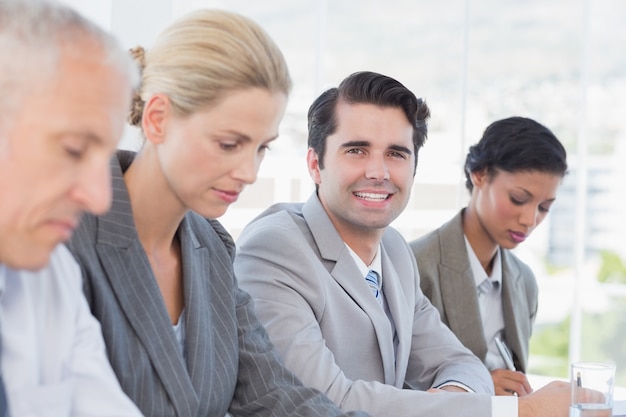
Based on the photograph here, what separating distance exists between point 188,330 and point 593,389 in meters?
0.84

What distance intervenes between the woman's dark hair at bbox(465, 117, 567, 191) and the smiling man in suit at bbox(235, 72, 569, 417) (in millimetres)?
613

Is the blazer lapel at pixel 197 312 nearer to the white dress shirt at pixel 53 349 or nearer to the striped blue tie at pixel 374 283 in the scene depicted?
the white dress shirt at pixel 53 349

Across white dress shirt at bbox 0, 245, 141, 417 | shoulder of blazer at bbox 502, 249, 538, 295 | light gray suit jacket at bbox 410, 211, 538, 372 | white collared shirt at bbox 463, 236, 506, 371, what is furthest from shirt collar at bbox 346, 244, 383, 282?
white dress shirt at bbox 0, 245, 141, 417

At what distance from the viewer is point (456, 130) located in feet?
21.2

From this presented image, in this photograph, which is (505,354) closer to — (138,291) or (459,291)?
(459,291)

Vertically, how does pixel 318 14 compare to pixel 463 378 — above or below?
above

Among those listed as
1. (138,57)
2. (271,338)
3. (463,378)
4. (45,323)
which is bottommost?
(463,378)

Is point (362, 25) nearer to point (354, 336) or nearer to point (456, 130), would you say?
point (456, 130)

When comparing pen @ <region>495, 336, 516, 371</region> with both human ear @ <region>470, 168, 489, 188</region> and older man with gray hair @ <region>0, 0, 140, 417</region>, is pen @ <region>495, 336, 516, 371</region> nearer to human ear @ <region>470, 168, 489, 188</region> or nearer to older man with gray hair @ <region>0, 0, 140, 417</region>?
human ear @ <region>470, 168, 489, 188</region>

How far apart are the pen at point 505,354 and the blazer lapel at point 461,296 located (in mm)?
108

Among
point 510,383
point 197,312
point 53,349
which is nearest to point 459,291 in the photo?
point 510,383

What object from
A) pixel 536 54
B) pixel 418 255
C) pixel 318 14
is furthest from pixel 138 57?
pixel 536 54

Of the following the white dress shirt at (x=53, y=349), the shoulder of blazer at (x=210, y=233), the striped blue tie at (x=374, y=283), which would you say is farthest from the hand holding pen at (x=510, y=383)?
the white dress shirt at (x=53, y=349)

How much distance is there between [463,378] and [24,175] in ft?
5.86
